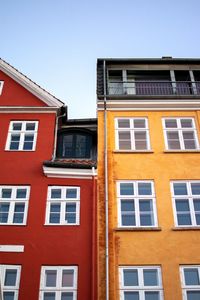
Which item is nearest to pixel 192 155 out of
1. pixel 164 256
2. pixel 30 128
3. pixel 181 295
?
pixel 164 256

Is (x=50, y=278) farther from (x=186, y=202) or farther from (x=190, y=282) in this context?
(x=186, y=202)

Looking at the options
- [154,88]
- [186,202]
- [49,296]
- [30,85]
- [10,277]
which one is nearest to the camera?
[49,296]

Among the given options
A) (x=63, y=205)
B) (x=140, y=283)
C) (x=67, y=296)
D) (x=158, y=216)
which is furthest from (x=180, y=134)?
(x=67, y=296)

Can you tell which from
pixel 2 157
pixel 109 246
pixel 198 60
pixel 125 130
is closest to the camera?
pixel 109 246

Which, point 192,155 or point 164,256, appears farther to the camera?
point 192,155

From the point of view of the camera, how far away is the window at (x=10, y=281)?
13859 mm

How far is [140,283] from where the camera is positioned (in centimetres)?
1421

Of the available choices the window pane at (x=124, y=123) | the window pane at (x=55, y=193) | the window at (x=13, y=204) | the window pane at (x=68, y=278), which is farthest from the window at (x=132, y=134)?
the window pane at (x=68, y=278)

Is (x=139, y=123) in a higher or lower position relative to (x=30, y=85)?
lower

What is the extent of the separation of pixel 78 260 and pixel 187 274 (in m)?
4.17

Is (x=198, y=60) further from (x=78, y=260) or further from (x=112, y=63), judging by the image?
(x=78, y=260)

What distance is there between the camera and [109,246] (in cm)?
1495

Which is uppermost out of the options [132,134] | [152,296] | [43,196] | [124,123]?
[124,123]

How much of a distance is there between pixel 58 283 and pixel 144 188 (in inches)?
212
